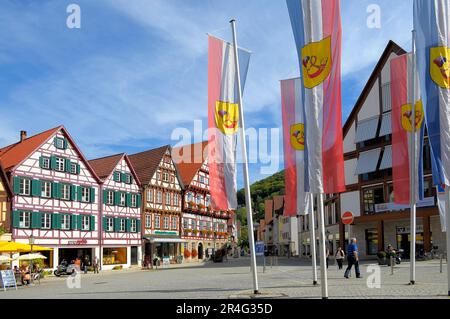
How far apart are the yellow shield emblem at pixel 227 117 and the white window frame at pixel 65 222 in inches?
1184

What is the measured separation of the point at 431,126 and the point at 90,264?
3760cm

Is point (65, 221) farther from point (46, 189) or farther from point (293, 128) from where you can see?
point (293, 128)

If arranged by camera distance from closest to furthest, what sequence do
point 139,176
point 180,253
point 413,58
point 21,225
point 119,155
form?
1. point 413,58
2. point 21,225
3. point 119,155
4. point 139,176
5. point 180,253

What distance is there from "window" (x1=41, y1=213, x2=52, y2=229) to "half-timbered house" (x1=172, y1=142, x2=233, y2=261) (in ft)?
→ 68.6

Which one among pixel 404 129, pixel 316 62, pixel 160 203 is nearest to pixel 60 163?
pixel 160 203

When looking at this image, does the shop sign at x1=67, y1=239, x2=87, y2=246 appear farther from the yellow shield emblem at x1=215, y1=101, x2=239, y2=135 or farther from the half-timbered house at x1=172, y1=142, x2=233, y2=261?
the yellow shield emblem at x1=215, y1=101, x2=239, y2=135

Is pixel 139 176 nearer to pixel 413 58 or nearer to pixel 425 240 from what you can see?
pixel 425 240

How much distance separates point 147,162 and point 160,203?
15.4 feet

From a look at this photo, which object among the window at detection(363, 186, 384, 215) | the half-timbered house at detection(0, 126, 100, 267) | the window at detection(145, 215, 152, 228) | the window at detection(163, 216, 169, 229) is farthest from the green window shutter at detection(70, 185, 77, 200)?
the window at detection(363, 186, 384, 215)

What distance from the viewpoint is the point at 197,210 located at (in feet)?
211

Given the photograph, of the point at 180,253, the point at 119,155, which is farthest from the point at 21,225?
the point at 180,253

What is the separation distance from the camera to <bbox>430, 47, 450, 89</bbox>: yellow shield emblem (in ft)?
44.7
